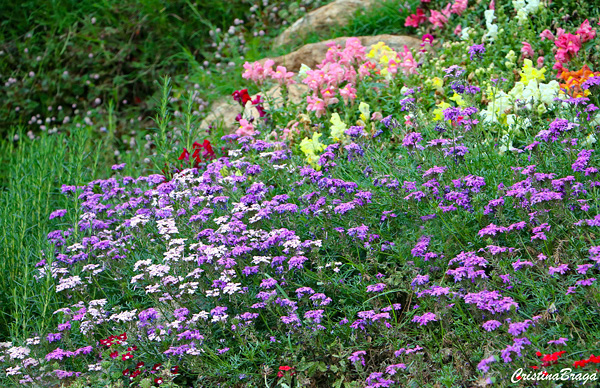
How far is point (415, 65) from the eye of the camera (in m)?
5.23

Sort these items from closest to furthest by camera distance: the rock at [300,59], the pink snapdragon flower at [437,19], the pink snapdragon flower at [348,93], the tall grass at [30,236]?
the tall grass at [30,236]
the pink snapdragon flower at [348,93]
the pink snapdragon flower at [437,19]
the rock at [300,59]

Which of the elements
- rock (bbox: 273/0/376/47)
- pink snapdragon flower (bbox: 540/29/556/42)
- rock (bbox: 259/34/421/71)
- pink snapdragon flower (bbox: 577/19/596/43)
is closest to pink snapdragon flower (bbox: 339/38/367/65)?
rock (bbox: 259/34/421/71)

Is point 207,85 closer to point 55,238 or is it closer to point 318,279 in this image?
point 55,238

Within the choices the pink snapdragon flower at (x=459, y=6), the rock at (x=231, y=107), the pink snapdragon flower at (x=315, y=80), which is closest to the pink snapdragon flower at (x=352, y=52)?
the pink snapdragon flower at (x=315, y=80)

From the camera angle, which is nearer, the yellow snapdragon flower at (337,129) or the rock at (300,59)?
Answer: the yellow snapdragon flower at (337,129)

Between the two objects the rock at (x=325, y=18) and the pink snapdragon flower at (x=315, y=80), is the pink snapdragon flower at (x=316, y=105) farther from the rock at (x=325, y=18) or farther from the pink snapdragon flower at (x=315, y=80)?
the rock at (x=325, y=18)

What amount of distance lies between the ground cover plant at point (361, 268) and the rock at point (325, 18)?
Answer: 3088 millimetres

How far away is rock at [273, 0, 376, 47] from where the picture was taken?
732cm

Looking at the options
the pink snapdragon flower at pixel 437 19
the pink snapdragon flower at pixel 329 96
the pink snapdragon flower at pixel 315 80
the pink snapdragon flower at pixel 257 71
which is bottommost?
the pink snapdragon flower at pixel 329 96

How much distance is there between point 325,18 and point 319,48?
→ 40.9 inches

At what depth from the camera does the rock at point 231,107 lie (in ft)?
19.7

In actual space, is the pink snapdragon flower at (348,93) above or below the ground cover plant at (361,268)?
above

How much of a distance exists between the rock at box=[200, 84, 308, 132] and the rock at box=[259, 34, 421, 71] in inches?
12.0

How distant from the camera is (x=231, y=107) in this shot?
6.64 meters
